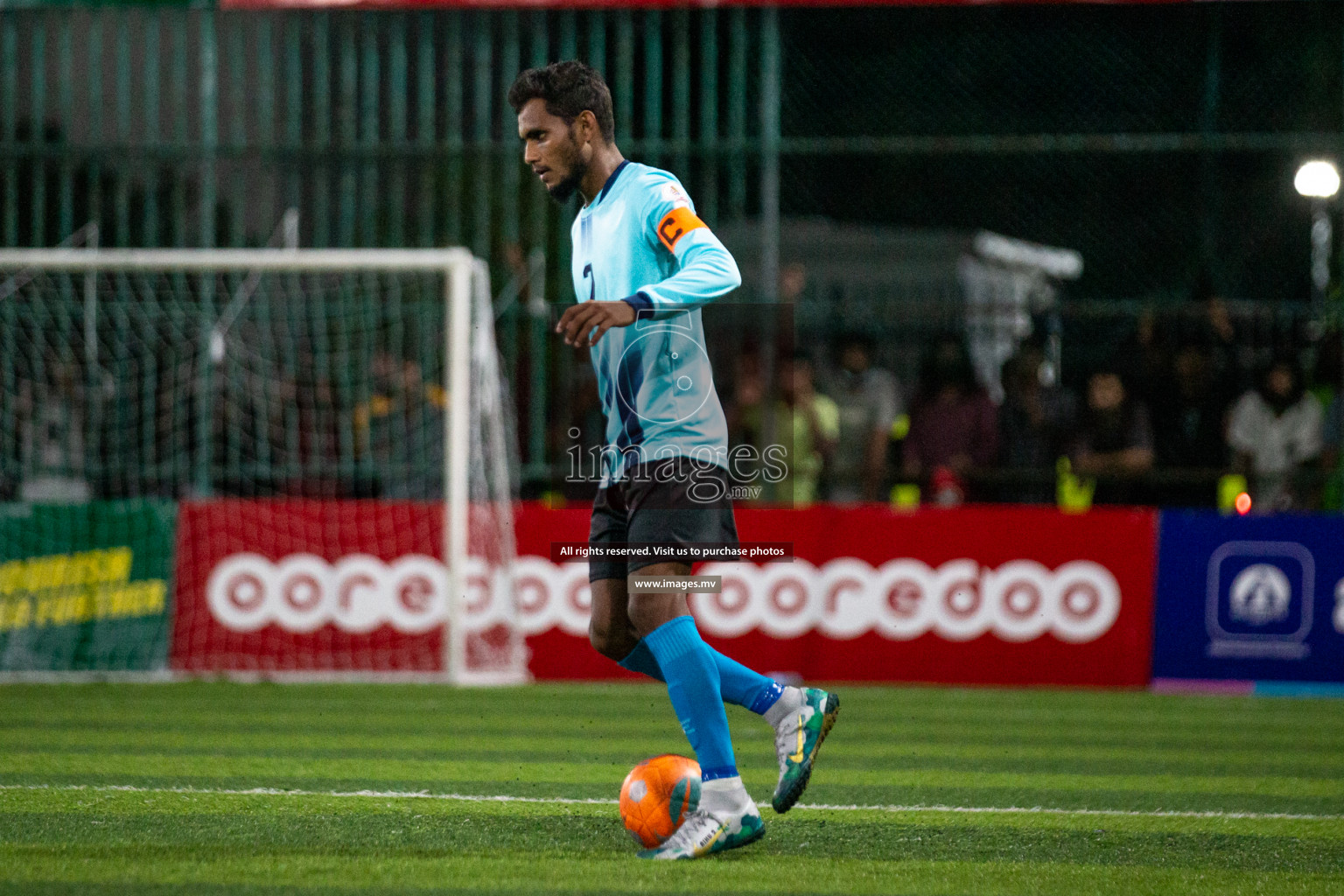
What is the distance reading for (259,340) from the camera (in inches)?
495

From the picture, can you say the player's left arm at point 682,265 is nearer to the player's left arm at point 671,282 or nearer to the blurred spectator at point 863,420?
the player's left arm at point 671,282

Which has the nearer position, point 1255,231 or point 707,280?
point 707,280

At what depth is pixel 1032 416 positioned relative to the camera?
38.7 feet

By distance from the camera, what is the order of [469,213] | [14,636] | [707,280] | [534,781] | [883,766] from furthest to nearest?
[469,213]
[14,636]
[883,766]
[534,781]
[707,280]

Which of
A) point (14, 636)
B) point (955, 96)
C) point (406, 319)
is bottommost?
point (14, 636)

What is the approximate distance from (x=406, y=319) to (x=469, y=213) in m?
1.11

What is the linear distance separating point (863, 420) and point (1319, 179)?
4059mm

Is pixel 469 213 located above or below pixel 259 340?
above

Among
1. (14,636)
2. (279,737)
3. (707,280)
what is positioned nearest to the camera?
(707,280)

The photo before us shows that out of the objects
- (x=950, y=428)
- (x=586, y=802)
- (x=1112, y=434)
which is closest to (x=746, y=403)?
(x=950, y=428)

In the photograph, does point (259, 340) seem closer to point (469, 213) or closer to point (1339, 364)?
point (469, 213)

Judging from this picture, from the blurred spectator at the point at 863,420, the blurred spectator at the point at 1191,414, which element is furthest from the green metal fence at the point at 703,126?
the blurred spectator at the point at 1191,414

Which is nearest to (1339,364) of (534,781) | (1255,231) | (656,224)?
(1255,231)

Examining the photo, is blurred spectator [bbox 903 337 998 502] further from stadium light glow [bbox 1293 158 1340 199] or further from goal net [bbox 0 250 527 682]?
stadium light glow [bbox 1293 158 1340 199]
